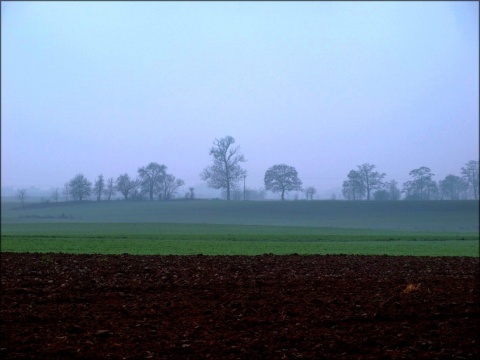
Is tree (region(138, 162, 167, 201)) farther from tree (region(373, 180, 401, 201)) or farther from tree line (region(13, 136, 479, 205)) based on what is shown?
tree (region(373, 180, 401, 201))

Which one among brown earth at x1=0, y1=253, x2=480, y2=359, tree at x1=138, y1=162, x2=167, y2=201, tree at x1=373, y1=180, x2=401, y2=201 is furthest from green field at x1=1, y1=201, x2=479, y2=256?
brown earth at x1=0, y1=253, x2=480, y2=359

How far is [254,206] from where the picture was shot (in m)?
45.1

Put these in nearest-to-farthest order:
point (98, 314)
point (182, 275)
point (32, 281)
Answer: point (98, 314)
point (32, 281)
point (182, 275)

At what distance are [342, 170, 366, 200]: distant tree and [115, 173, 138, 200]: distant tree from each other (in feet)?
47.6

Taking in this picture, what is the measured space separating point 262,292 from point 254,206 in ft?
112

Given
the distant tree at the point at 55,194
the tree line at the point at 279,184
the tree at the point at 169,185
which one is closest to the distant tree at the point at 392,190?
the tree line at the point at 279,184

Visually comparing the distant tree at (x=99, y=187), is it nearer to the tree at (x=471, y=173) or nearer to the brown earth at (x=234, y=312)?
the brown earth at (x=234, y=312)

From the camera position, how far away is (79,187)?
28719 mm

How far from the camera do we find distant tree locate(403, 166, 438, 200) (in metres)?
28.6

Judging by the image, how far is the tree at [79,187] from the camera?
2867 cm

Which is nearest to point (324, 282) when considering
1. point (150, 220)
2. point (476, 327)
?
point (476, 327)

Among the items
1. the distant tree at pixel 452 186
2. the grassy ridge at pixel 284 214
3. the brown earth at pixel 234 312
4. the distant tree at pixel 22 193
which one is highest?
the distant tree at pixel 452 186

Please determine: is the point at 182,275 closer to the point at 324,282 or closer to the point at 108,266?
the point at 108,266

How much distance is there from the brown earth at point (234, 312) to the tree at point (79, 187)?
14173mm
